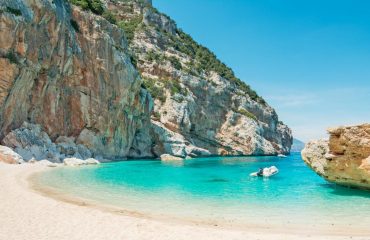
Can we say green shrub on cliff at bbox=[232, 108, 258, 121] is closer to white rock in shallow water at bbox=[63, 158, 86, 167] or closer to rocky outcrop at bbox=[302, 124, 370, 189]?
white rock in shallow water at bbox=[63, 158, 86, 167]

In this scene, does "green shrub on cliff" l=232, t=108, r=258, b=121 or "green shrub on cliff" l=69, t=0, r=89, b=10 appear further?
"green shrub on cliff" l=232, t=108, r=258, b=121

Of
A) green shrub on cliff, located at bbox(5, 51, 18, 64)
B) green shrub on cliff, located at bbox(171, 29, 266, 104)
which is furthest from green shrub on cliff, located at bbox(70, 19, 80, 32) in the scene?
green shrub on cliff, located at bbox(171, 29, 266, 104)

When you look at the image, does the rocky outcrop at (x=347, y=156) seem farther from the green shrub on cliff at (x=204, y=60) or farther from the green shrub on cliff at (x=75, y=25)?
the green shrub on cliff at (x=204, y=60)

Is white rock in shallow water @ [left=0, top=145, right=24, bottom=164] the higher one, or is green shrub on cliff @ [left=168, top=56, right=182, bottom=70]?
green shrub on cliff @ [left=168, top=56, right=182, bottom=70]

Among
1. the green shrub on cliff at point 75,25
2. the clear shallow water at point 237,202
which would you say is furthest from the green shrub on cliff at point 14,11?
the clear shallow water at point 237,202

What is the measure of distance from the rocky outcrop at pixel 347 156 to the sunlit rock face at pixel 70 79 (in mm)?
30635

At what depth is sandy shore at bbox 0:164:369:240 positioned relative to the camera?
10.2 meters

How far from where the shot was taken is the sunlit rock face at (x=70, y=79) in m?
38.4

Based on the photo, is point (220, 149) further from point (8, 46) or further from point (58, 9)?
point (8, 46)

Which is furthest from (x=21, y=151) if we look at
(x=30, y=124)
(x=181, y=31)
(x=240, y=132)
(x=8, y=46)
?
(x=181, y=31)

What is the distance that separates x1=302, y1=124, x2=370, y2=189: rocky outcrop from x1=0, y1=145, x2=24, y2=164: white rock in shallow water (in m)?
25.7

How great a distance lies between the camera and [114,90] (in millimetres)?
55594

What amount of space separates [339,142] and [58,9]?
124ft

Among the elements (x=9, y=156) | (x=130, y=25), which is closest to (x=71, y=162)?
(x=9, y=156)
